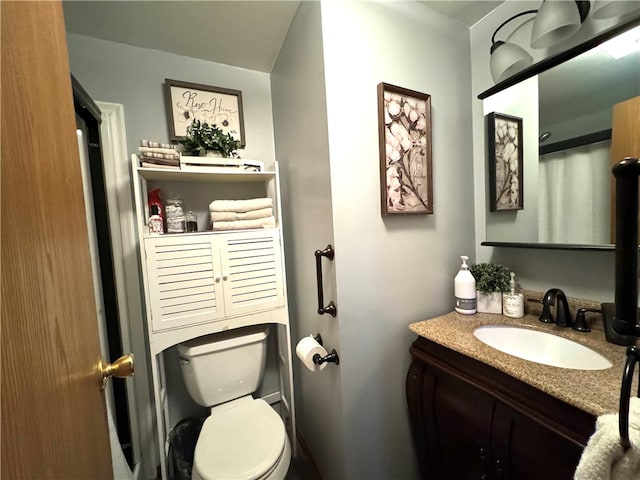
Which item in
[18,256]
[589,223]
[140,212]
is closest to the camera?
[18,256]

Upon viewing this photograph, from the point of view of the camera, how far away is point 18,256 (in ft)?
1.07

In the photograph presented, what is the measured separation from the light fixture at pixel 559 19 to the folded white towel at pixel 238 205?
4.31 ft

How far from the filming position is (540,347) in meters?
1.02

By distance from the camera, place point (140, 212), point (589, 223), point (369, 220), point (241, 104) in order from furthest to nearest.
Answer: point (241, 104) < point (140, 212) < point (369, 220) < point (589, 223)

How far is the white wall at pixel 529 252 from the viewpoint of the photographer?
99 cm

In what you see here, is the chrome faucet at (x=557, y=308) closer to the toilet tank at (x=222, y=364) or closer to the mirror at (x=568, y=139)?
the mirror at (x=568, y=139)

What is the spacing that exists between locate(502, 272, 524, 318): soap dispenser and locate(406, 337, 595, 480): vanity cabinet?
0.40 m

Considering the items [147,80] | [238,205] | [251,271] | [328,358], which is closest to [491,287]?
[328,358]

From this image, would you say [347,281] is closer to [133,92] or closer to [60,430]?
[60,430]

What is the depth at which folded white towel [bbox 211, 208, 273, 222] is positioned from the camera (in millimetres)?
1263

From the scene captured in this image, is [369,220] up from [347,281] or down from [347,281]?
up

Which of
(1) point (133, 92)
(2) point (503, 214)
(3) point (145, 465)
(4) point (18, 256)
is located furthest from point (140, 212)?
(2) point (503, 214)

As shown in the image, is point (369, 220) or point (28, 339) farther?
point (369, 220)

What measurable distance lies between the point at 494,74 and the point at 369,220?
90 centimetres
